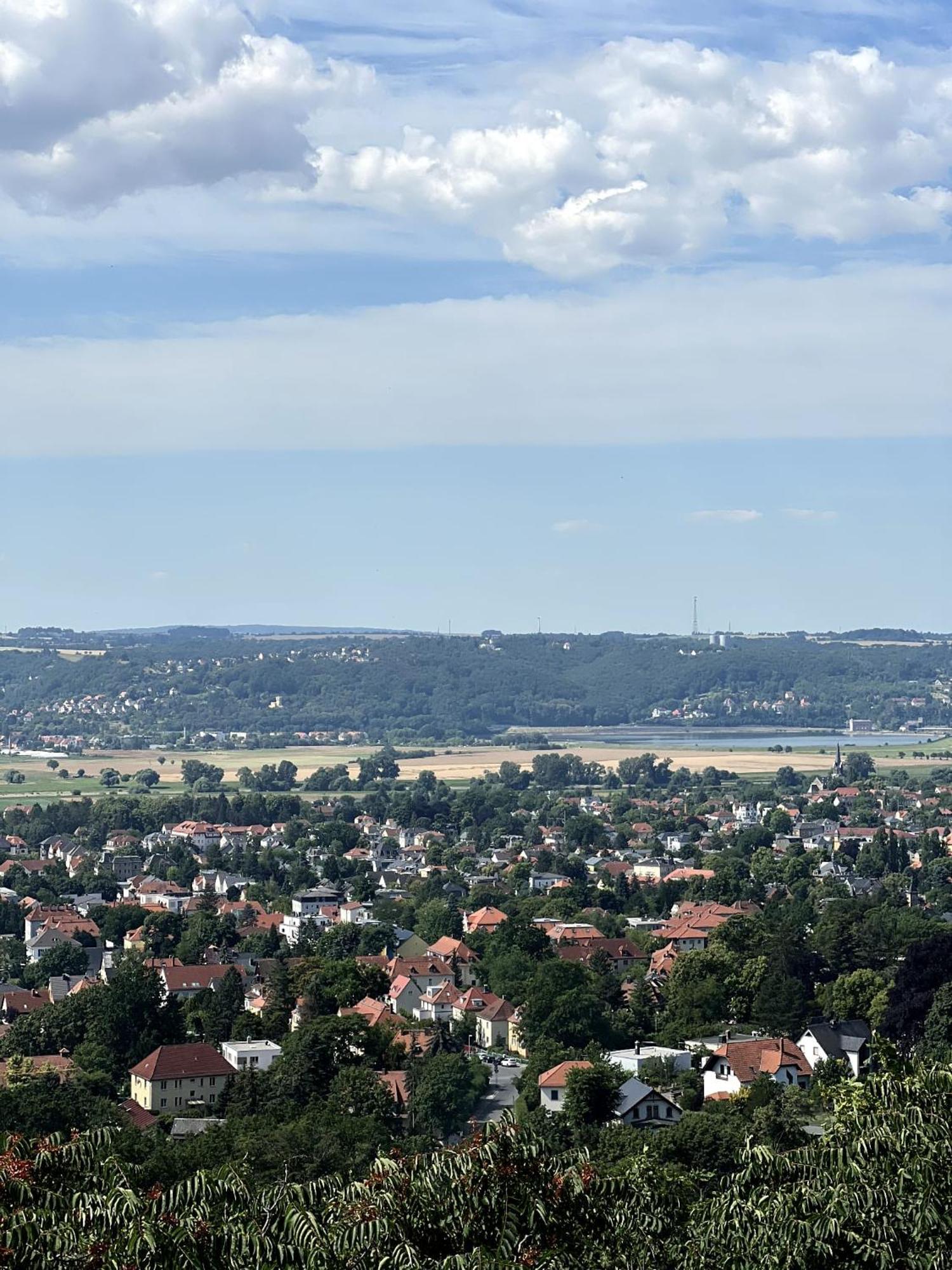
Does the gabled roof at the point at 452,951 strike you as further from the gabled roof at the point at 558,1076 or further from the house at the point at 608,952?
the gabled roof at the point at 558,1076

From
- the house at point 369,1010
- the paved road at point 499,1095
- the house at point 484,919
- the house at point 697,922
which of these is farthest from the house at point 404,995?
the house at point 484,919

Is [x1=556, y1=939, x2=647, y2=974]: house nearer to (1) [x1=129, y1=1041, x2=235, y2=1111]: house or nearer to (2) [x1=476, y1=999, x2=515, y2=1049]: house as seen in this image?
(2) [x1=476, y1=999, x2=515, y2=1049]: house

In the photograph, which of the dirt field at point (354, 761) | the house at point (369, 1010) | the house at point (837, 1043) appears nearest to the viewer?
the house at point (837, 1043)

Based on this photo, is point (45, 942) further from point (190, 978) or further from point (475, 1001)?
point (475, 1001)

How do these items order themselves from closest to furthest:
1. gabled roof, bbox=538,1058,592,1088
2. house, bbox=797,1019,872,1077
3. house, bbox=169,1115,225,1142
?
house, bbox=169,1115,225,1142 < gabled roof, bbox=538,1058,592,1088 < house, bbox=797,1019,872,1077

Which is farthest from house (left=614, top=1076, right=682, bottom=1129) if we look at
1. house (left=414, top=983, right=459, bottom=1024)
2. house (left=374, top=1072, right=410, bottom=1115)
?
house (left=414, top=983, right=459, bottom=1024)

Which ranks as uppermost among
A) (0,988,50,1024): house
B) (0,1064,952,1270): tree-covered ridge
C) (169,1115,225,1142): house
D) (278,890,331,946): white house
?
(0,1064,952,1270): tree-covered ridge
